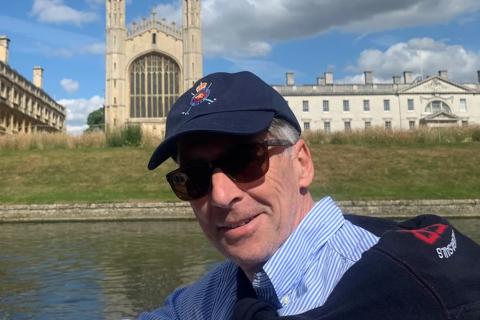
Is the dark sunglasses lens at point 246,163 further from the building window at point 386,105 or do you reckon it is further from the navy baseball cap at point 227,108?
the building window at point 386,105

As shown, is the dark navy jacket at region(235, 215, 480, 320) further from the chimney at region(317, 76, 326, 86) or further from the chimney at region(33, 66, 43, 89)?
the chimney at region(33, 66, 43, 89)

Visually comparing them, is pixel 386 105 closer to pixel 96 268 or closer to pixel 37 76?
pixel 37 76

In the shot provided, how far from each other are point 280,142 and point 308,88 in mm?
58648

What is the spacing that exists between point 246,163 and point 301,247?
0.91ft

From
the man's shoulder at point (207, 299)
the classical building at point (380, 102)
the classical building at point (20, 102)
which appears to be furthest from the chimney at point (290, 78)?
the man's shoulder at point (207, 299)

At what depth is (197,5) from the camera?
53.0 m

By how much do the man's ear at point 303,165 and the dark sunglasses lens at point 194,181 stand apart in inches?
11.2

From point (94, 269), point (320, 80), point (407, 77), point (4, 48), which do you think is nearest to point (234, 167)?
point (94, 269)

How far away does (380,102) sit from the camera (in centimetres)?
5869

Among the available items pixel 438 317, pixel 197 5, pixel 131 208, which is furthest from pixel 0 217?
pixel 197 5

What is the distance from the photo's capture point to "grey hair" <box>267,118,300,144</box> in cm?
137

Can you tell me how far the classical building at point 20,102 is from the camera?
4725 centimetres

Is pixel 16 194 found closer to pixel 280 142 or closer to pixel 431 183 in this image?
pixel 431 183

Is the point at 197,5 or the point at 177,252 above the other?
the point at 197,5
